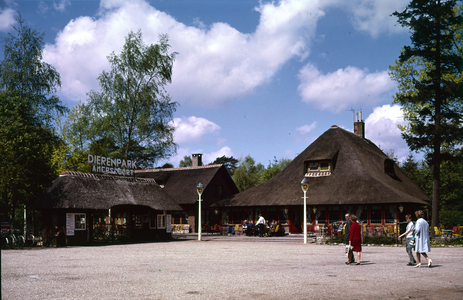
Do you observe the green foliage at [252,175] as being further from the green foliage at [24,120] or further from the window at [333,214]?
the green foliage at [24,120]

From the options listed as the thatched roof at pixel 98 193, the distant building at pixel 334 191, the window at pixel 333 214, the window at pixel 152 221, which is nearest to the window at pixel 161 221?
the window at pixel 152 221

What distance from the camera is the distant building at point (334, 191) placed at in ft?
109

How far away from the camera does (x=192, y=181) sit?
4775 cm

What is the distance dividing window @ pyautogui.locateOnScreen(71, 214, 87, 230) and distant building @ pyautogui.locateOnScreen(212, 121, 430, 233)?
14.9 m

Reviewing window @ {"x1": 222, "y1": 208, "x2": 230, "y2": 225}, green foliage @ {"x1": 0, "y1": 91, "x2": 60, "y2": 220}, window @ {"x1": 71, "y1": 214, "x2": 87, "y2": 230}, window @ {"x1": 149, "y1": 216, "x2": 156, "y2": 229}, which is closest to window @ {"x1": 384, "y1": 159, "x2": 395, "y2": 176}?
window @ {"x1": 222, "y1": 208, "x2": 230, "y2": 225}

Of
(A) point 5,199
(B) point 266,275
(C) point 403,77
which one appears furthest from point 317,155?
(B) point 266,275

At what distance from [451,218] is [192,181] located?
25686 millimetres

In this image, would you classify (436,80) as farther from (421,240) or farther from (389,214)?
(421,240)

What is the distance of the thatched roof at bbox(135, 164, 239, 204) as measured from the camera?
152 ft

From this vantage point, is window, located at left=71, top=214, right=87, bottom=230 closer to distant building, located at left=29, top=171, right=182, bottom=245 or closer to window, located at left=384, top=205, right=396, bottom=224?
distant building, located at left=29, top=171, right=182, bottom=245

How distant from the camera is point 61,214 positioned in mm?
26141

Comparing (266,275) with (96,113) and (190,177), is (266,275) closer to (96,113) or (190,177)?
(96,113)

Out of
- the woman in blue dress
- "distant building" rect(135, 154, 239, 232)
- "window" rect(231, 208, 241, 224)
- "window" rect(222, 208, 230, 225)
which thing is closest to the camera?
the woman in blue dress

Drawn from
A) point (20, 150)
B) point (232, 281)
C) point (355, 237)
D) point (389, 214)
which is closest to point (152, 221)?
point (20, 150)
